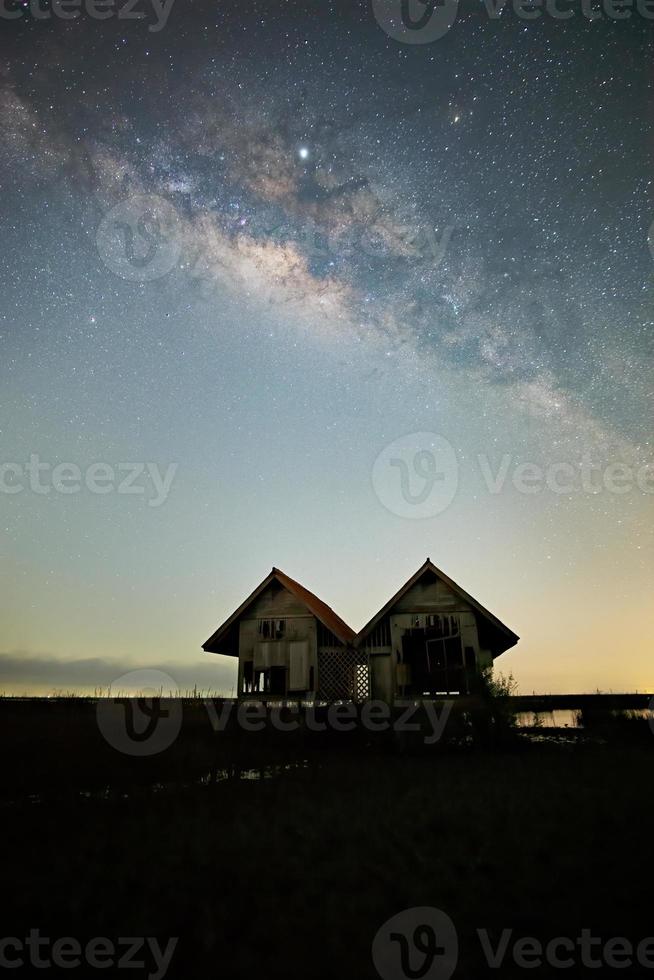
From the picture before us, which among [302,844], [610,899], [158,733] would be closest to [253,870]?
[302,844]

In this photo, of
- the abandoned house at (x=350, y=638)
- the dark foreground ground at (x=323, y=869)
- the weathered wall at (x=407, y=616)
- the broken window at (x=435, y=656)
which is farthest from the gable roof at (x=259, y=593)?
the dark foreground ground at (x=323, y=869)

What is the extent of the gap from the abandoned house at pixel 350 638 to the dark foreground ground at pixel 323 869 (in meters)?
11.4

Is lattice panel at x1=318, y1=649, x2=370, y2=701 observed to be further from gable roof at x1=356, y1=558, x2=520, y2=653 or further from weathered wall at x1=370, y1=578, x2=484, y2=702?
gable roof at x1=356, y1=558, x2=520, y2=653

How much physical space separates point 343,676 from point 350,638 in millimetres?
1533

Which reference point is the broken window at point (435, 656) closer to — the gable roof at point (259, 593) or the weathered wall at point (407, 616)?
the weathered wall at point (407, 616)

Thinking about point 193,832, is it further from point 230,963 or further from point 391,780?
point 391,780

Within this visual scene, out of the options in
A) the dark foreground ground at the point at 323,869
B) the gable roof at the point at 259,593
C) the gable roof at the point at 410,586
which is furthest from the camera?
the gable roof at the point at 259,593

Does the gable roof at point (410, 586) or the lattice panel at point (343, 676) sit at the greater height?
the gable roof at point (410, 586)

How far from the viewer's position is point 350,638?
70.9 feet

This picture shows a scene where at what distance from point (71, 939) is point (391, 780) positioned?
7235mm

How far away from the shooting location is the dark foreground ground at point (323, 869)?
3.72 m

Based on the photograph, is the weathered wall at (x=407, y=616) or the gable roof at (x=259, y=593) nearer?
the weathered wall at (x=407, y=616)

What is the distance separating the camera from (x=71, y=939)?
3756 millimetres

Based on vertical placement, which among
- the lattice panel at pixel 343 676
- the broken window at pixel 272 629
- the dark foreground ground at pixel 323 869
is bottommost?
the dark foreground ground at pixel 323 869
